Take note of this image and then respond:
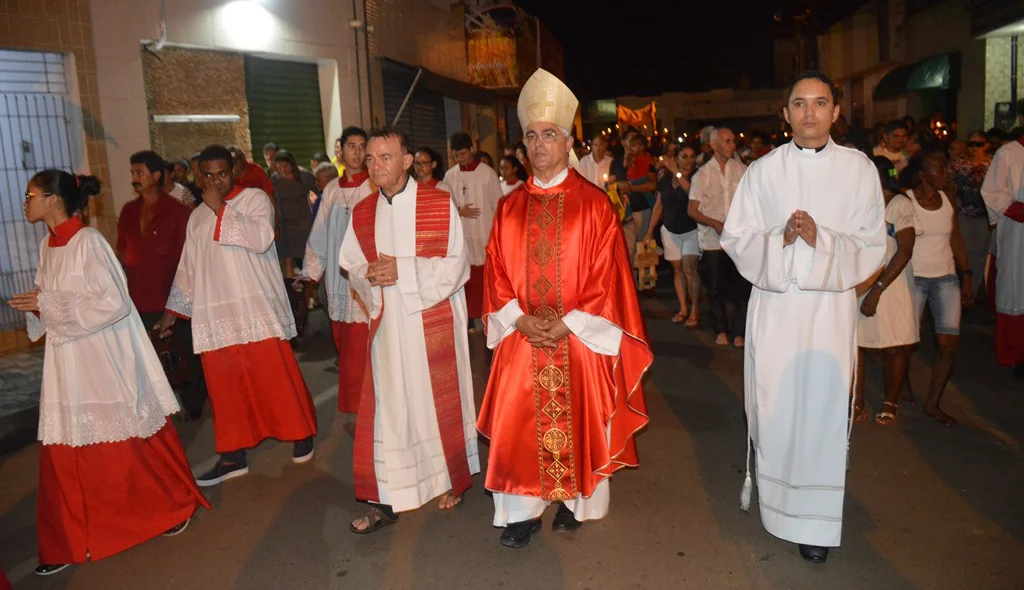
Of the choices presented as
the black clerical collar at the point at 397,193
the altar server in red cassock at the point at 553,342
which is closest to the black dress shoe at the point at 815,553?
the altar server in red cassock at the point at 553,342

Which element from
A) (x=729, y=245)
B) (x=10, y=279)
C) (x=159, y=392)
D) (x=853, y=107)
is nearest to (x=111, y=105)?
(x=10, y=279)

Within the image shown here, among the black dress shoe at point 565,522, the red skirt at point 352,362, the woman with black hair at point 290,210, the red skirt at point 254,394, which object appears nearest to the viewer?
the black dress shoe at point 565,522

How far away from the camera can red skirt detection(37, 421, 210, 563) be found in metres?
4.28

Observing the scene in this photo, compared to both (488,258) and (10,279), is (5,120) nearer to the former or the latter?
(10,279)

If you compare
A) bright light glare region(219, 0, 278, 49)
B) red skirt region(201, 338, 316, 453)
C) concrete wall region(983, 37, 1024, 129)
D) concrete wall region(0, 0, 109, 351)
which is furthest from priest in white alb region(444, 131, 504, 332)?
concrete wall region(983, 37, 1024, 129)

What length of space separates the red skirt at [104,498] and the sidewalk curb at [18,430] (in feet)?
7.50

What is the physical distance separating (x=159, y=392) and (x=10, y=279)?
18.2 ft

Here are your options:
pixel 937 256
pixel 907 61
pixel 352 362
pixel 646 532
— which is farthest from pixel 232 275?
pixel 907 61

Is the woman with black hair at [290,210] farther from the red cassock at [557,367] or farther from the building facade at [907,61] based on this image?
the building facade at [907,61]

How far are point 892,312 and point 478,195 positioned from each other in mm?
5210

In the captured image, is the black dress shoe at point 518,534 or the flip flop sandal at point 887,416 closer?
the black dress shoe at point 518,534

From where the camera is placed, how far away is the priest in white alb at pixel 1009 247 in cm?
669

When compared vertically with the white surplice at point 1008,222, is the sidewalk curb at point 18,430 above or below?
below

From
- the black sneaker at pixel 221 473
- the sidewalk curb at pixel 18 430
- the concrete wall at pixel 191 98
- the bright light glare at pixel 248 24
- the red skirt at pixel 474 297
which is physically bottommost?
the black sneaker at pixel 221 473
